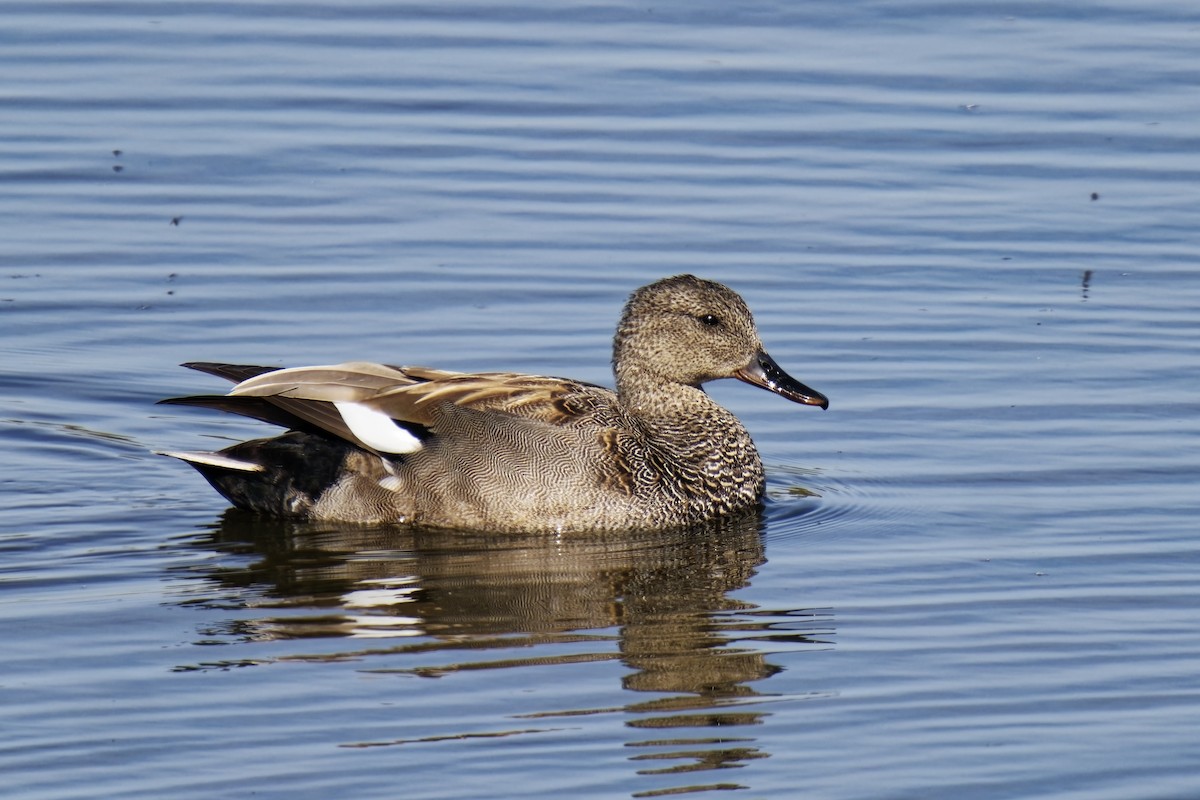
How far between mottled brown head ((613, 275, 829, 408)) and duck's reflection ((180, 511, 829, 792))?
75cm

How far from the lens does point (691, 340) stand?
994cm

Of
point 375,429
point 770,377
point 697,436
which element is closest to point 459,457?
point 375,429

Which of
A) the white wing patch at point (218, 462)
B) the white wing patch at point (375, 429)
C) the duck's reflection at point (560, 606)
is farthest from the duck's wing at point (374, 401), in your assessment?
the duck's reflection at point (560, 606)

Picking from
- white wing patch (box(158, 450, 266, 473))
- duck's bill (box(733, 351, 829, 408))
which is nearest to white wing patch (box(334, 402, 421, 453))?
white wing patch (box(158, 450, 266, 473))

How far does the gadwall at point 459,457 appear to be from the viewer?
9203 mm

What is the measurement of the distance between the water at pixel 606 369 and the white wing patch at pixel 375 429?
0.38 meters

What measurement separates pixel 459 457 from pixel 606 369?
2.01 metres

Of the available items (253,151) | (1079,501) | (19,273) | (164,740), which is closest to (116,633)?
(164,740)

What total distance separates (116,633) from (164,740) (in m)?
1.19

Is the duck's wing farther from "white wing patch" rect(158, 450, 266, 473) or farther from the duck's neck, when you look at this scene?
the duck's neck

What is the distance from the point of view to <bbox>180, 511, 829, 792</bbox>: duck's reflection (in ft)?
22.9

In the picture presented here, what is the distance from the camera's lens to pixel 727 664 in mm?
7340

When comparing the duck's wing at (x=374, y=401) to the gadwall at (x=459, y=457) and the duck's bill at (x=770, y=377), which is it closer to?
the gadwall at (x=459, y=457)

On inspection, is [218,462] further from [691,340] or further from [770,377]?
[770,377]
